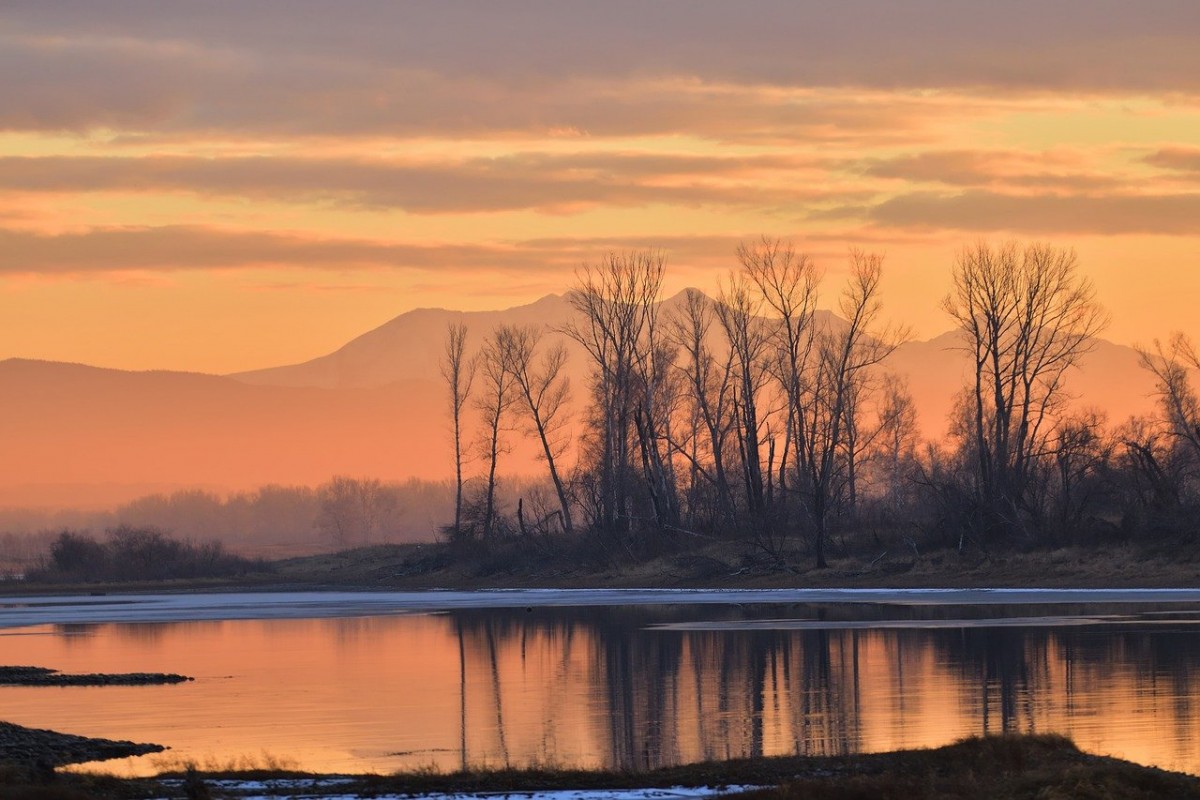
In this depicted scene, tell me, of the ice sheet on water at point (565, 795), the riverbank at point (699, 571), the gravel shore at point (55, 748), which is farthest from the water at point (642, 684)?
the riverbank at point (699, 571)

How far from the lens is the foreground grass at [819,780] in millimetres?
19625

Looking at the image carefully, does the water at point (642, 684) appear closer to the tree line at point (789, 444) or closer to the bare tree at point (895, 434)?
the tree line at point (789, 444)

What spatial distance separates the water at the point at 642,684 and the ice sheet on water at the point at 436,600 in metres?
1.08

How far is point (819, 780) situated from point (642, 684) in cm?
1449

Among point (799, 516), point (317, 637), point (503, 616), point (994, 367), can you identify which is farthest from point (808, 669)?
point (799, 516)

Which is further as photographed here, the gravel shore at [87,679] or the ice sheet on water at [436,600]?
the ice sheet on water at [436,600]

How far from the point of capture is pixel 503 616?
209 ft

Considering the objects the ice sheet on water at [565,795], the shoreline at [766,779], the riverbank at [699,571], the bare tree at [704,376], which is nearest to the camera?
the shoreline at [766,779]

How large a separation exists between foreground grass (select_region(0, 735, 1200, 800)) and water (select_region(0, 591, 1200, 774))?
6.32 ft

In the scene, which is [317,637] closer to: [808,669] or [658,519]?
[808,669]

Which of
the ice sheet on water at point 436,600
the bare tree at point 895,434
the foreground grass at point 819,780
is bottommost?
the ice sheet on water at point 436,600

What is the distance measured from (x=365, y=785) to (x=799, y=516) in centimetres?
7180

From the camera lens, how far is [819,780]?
21109 millimetres

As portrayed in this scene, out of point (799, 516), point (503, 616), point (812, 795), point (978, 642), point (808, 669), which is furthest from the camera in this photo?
point (799, 516)
